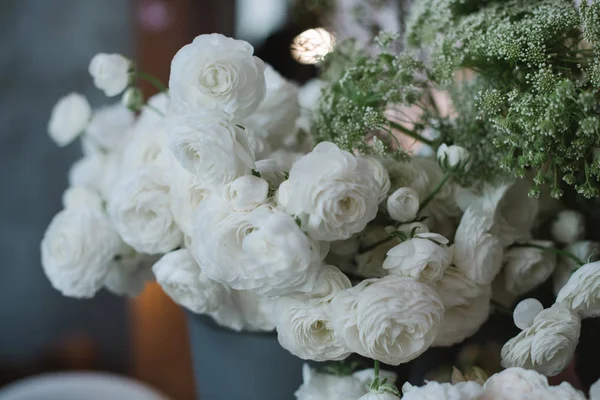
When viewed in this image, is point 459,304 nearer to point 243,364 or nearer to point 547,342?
point 547,342

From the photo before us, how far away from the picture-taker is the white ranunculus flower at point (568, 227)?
491 mm

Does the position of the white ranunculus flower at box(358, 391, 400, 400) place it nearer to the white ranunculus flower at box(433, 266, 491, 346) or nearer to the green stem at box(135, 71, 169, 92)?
the white ranunculus flower at box(433, 266, 491, 346)

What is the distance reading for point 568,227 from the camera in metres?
0.49

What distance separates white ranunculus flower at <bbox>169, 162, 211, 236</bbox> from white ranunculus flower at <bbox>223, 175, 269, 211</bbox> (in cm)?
5

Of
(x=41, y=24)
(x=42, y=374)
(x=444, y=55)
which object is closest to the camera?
(x=444, y=55)

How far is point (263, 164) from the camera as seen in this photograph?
406mm

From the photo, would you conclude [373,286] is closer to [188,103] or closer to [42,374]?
[188,103]

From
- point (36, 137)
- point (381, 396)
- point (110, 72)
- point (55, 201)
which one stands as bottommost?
point (55, 201)

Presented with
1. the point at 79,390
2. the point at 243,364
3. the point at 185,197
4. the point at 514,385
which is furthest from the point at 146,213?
the point at 79,390

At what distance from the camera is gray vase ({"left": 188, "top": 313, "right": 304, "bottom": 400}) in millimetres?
494

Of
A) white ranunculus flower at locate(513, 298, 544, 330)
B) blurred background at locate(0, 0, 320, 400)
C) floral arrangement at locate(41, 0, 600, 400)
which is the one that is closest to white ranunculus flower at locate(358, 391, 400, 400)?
floral arrangement at locate(41, 0, 600, 400)

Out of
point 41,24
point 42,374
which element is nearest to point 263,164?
point 41,24

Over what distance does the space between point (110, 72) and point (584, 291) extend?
395 mm

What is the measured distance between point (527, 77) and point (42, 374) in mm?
1348
